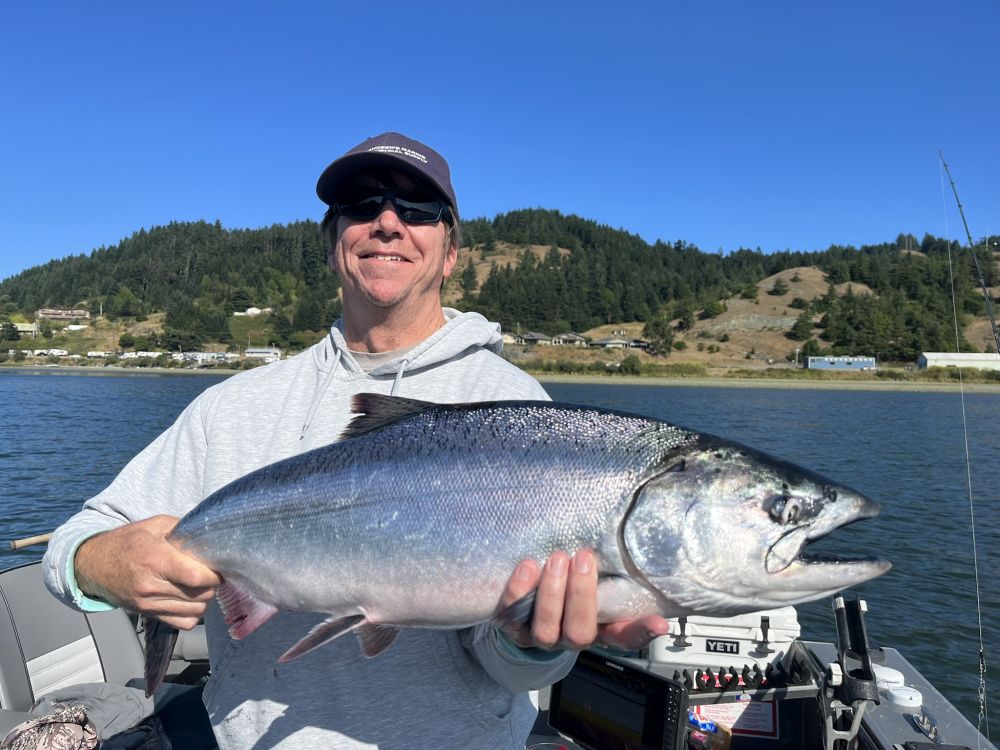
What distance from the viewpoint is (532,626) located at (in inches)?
86.0

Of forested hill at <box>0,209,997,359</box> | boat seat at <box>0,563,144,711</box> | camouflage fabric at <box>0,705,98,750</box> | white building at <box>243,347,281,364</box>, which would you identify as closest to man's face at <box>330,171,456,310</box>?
camouflage fabric at <box>0,705,98,750</box>

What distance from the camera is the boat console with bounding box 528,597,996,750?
462 cm

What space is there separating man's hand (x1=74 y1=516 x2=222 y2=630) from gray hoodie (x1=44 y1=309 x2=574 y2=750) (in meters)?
0.10

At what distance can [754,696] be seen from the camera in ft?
17.8

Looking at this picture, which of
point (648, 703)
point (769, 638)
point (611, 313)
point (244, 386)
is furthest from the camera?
point (611, 313)

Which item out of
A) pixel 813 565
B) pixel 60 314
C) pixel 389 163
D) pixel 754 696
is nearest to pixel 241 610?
pixel 389 163

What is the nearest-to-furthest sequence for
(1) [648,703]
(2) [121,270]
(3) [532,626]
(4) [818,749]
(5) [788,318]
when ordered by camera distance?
(3) [532,626], (1) [648,703], (4) [818,749], (5) [788,318], (2) [121,270]

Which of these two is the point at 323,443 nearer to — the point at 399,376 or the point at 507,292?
the point at 399,376

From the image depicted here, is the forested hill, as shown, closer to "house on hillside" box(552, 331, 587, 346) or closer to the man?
"house on hillside" box(552, 331, 587, 346)

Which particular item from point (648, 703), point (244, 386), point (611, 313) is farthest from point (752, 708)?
point (611, 313)

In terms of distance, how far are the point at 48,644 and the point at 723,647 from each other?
5.57m

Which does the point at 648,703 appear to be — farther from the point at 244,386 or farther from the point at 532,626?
the point at 244,386

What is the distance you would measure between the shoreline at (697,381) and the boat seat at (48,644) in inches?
3546

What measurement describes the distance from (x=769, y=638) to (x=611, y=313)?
17435 cm
